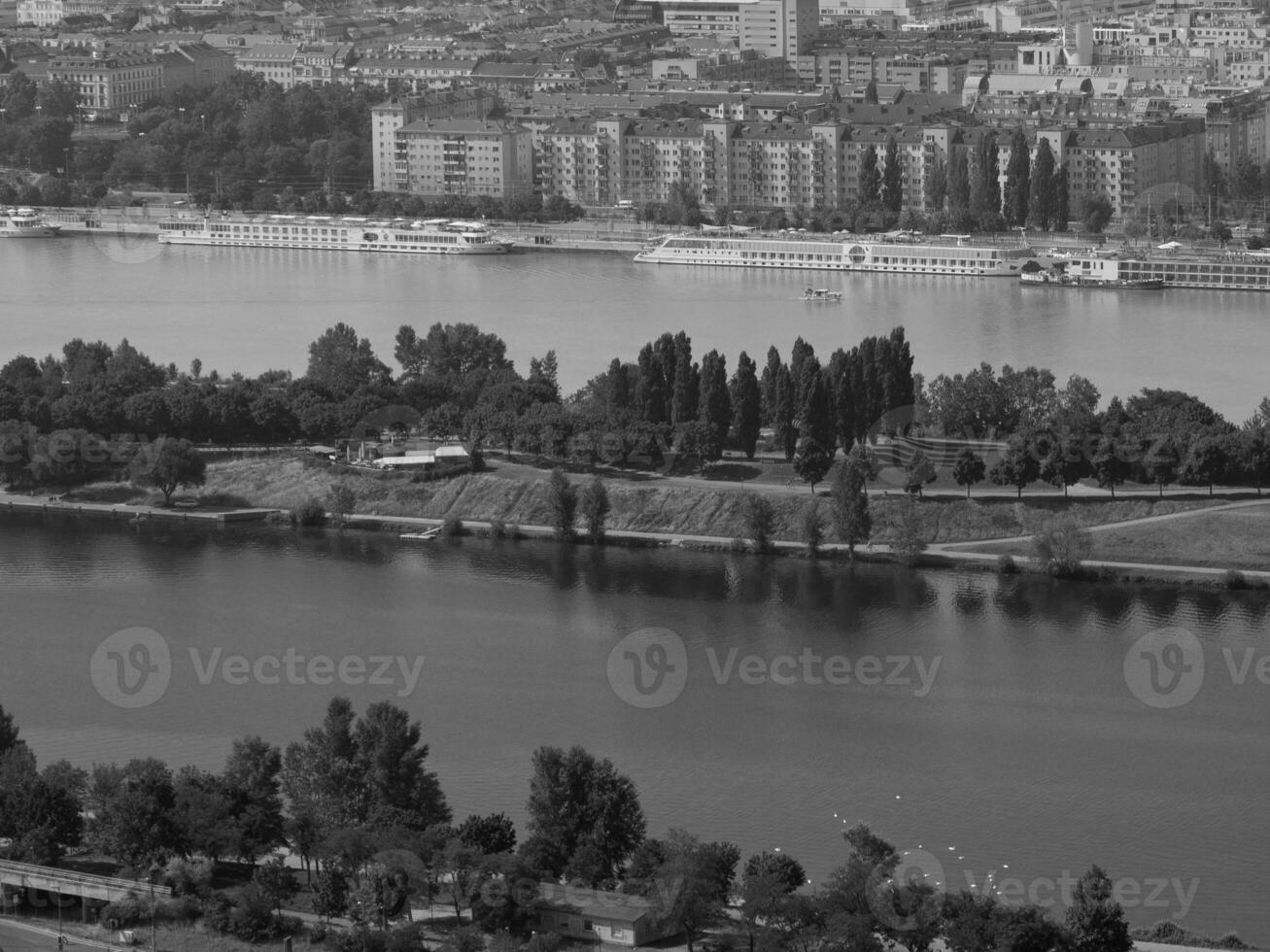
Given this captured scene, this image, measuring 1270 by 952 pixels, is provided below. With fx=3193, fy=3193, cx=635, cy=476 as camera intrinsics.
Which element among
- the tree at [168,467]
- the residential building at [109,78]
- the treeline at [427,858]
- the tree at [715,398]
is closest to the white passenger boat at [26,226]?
the residential building at [109,78]

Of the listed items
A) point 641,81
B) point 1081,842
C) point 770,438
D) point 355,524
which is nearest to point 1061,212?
point 641,81

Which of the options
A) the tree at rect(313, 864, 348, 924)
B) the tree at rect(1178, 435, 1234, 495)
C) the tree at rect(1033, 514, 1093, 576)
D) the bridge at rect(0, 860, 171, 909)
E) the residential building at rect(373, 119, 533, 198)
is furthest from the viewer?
the residential building at rect(373, 119, 533, 198)

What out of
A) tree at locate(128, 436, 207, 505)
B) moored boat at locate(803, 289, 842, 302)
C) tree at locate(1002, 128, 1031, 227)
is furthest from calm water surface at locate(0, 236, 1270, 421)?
tree at locate(128, 436, 207, 505)

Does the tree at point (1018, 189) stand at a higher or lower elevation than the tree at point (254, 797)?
higher

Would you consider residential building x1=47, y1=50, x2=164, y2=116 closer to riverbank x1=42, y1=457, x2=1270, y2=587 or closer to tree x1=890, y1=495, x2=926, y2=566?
riverbank x1=42, y1=457, x2=1270, y2=587

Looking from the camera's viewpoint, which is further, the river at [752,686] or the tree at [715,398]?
the tree at [715,398]

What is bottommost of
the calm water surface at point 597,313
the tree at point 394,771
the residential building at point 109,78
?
the tree at point 394,771

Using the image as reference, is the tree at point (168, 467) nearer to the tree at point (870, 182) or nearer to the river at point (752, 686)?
the river at point (752, 686)
